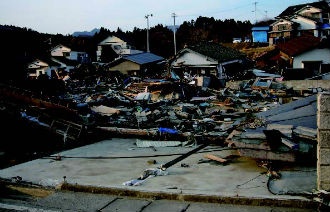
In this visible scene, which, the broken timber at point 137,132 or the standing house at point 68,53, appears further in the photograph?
Result: the standing house at point 68,53

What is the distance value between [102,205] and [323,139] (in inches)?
150

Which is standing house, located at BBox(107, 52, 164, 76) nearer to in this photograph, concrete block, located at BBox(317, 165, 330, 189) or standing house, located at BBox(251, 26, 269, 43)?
standing house, located at BBox(251, 26, 269, 43)

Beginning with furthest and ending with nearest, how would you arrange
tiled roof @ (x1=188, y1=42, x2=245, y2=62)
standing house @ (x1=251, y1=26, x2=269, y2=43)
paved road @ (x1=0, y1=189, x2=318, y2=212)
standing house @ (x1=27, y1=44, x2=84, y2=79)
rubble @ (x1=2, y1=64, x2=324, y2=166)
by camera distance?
standing house @ (x1=251, y1=26, x2=269, y2=43), standing house @ (x1=27, y1=44, x2=84, y2=79), tiled roof @ (x1=188, y1=42, x2=245, y2=62), rubble @ (x1=2, y1=64, x2=324, y2=166), paved road @ (x1=0, y1=189, x2=318, y2=212)

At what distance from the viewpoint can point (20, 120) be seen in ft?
40.1

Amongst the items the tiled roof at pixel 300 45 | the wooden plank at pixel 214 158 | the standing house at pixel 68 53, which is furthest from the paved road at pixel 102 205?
the standing house at pixel 68 53

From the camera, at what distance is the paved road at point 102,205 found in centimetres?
557

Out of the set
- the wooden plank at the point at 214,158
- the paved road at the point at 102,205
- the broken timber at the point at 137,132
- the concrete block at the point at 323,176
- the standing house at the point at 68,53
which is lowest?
the paved road at the point at 102,205

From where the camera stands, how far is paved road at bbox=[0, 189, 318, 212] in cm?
557

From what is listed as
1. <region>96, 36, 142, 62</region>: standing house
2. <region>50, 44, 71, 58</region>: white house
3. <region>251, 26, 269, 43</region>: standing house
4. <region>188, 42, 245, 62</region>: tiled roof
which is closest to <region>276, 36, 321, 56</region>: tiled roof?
<region>188, 42, 245, 62</region>: tiled roof

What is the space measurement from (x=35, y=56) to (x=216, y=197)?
44889mm

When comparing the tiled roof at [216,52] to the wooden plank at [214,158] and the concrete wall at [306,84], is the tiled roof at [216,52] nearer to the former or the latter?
the concrete wall at [306,84]

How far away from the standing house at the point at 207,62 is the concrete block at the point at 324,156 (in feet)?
103

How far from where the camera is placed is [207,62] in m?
37.8

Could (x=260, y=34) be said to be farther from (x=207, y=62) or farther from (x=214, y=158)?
(x=214, y=158)
